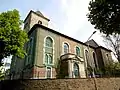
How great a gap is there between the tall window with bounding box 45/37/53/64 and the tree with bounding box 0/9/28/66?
572cm

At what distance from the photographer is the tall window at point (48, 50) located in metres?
21.7

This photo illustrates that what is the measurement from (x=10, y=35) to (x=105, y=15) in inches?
479

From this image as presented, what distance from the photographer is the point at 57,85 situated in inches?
505

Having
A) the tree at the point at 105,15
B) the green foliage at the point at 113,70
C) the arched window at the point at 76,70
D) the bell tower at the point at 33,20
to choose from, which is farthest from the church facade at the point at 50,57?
the bell tower at the point at 33,20

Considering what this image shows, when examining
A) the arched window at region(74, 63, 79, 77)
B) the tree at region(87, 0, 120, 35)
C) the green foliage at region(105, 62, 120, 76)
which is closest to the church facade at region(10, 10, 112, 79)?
the arched window at region(74, 63, 79, 77)

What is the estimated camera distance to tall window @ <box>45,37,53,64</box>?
2172 centimetres

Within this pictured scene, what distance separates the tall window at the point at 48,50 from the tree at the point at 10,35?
225 inches

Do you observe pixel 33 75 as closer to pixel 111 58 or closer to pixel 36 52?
pixel 36 52

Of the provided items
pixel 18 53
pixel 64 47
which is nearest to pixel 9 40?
pixel 18 53

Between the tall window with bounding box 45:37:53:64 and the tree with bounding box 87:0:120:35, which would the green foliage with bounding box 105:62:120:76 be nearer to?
the tall window with bounding box 45:37:53:64

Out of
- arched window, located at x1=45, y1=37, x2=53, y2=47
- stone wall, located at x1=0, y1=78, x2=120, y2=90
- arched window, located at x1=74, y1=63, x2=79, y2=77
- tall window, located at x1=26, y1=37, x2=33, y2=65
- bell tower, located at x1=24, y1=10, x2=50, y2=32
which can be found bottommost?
stone wall, located at x1=0, y1=78, x2=120, y2=90

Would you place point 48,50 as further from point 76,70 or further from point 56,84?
point 56,84

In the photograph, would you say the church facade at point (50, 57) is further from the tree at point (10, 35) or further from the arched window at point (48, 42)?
the tree at point (10, 35)

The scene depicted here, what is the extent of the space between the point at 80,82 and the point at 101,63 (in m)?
20.2
